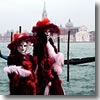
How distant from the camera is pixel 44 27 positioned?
4.76ft

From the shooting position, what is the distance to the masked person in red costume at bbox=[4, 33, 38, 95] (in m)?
1.41

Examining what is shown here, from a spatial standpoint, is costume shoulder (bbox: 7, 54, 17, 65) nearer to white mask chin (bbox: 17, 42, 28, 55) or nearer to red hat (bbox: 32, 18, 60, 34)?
white mask chin (bbox: 17, 42, 28, 55)

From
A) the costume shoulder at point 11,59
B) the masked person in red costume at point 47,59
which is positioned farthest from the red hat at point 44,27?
the costume shoulder at point 11,59

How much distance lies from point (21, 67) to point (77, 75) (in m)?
0.39

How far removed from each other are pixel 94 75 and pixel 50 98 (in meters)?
0.34

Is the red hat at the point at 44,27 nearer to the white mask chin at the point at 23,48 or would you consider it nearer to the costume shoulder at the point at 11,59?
the white mask chin at the point at 23,48

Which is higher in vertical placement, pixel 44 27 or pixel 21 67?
pixel 44 27

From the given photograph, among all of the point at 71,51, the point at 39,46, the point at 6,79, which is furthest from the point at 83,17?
the point at 6,79

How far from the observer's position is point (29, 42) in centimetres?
144

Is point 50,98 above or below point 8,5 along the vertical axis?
below

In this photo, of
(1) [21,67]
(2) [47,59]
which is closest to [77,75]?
(2) [47,59]

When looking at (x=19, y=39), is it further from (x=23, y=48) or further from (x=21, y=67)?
(x=21, y=67)

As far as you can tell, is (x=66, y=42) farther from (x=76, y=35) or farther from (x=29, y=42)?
(x=29, y=42)

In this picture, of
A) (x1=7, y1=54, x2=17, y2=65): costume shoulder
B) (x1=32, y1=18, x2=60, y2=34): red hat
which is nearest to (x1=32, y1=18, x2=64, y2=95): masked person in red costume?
(x1=32, y1=18, x2=60, y2=34): red hat
